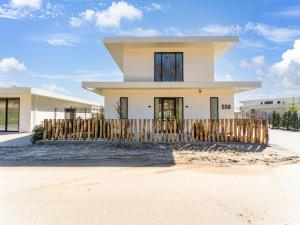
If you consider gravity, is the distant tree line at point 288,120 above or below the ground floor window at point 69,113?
below

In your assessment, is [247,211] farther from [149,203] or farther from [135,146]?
[135,146]

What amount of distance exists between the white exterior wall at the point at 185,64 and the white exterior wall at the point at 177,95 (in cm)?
88

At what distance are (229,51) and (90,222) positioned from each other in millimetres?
15918

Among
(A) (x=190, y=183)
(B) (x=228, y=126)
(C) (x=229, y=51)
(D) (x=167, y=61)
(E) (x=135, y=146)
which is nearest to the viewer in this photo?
(A) (x=190, y=183)

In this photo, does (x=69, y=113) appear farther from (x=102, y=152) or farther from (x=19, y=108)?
(x=102, y=152)

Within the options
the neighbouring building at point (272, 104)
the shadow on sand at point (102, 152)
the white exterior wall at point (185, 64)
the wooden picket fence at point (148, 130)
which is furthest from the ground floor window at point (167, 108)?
the neighbouring building at point (272, 104)

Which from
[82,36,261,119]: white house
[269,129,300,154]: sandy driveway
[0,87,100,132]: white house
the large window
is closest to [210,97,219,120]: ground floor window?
[82,36,261,119]: white house

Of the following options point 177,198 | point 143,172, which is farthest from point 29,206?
point 143,172

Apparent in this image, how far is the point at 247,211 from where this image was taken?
213 inches

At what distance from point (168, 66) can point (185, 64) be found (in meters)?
1.00

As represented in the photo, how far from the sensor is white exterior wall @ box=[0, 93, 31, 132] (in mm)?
22141

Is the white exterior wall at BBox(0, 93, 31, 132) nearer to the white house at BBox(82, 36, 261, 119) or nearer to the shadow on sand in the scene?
the white house at BBox(82, 36, 261, 119)

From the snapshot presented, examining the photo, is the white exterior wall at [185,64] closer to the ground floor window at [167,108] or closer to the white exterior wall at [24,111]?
the ground floor window at [167,108]

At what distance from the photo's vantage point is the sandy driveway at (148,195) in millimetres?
5062
